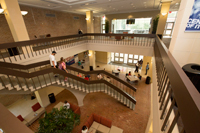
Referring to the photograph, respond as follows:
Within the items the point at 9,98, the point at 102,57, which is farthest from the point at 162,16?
the point at 9,98

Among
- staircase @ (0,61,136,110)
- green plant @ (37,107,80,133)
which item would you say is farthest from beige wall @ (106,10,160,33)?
green plant @ (37,107,80,133)

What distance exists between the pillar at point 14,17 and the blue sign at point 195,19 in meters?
7.12

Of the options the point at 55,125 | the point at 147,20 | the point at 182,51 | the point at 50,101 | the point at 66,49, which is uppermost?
the point at 147,20

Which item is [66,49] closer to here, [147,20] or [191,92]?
[191,92]

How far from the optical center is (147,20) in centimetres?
1287

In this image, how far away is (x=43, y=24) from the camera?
9320 mm

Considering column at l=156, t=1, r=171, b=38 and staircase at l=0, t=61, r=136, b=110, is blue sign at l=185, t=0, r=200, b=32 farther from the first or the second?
column at l=156, t=1, r=171, b=38

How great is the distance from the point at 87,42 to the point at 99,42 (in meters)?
1.34

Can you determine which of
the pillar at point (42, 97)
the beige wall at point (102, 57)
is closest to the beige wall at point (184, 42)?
the pillar at point (42, 97)

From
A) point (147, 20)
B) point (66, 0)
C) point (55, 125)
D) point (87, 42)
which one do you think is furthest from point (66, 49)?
point (147, 20)

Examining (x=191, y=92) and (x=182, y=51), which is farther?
(x=182, y=51)

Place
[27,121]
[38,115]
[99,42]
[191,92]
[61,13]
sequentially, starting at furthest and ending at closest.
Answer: [61,13], [99,42], [38,115], [27,121], [191,92]

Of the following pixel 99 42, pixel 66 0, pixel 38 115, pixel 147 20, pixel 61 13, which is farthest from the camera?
pixel 147 20

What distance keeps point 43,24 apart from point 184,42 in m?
11.0
